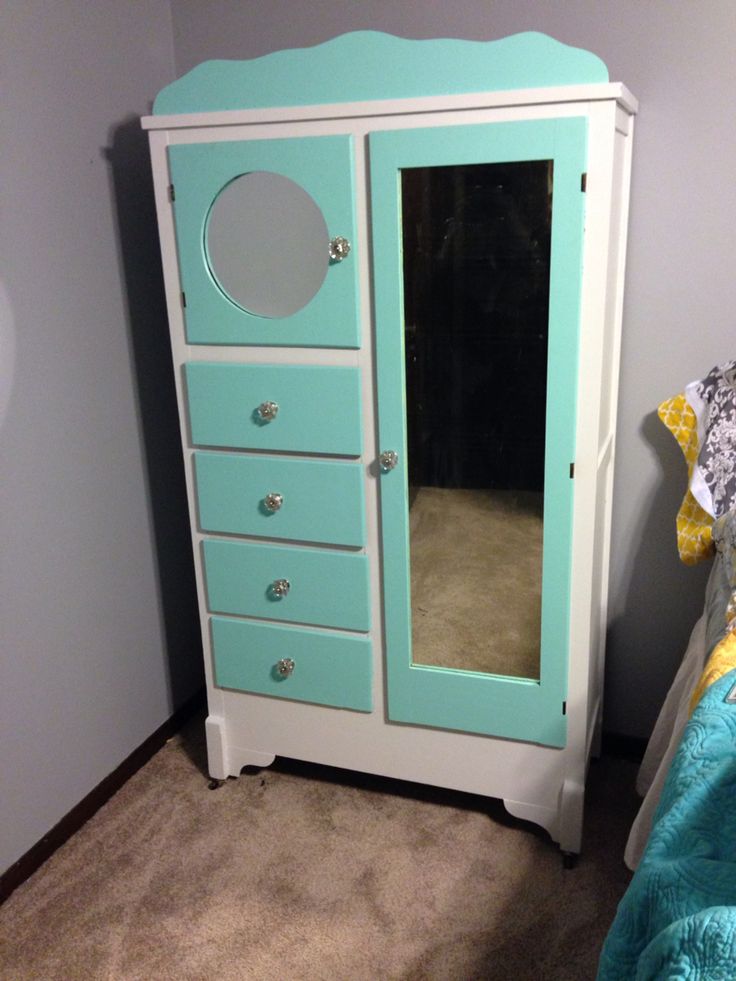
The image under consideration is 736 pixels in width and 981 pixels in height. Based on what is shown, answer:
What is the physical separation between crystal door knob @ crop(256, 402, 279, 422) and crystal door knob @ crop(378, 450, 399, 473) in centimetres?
23

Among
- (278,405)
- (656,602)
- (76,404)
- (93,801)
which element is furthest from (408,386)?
(93,801)

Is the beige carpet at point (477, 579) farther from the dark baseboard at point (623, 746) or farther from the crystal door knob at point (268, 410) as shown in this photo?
the dark baseboard at point (623, 746)

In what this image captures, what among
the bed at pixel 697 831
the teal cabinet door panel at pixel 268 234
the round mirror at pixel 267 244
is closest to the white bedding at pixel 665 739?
the bed at pixel 697 831

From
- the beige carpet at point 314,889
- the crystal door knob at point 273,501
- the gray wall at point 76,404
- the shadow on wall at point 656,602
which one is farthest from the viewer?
the shadow on wall at point 656,602

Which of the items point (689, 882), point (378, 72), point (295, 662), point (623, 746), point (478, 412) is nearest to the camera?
point (689, 882)

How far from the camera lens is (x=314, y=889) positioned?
1.67 m

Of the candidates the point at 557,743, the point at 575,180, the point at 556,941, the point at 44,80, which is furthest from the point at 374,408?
the point at 556,941

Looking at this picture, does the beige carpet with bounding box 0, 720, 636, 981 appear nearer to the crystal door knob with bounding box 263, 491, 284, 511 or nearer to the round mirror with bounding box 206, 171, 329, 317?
the crystal door knob with bounding box 263, 491, 284, 511

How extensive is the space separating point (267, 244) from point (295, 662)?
88cm

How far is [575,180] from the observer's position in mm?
1392

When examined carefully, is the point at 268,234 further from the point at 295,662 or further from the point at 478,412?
the point at 295,662

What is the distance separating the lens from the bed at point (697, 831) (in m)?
0.66

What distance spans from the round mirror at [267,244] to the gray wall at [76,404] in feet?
1.12

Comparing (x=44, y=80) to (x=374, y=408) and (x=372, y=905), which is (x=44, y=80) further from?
(x=372, y=905)
